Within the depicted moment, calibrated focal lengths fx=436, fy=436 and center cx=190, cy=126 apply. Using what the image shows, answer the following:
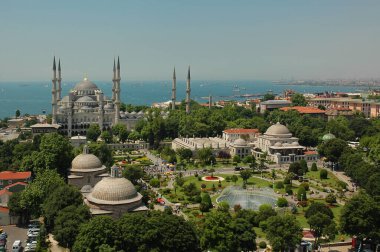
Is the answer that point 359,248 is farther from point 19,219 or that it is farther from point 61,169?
point 61,169

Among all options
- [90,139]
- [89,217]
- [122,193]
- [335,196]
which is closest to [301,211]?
[335,196]

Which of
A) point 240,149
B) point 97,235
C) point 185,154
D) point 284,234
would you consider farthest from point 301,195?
point 240,149

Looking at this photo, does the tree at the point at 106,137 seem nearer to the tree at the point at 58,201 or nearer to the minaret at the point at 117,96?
the minaret at the point at 117,96

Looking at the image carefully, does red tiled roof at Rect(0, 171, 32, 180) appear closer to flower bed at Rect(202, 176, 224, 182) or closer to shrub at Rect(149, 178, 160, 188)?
shrub at Rect(149, 178, 160, 188)

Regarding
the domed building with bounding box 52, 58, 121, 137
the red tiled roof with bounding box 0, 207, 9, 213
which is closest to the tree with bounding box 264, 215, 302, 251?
the red tiled roof with bounding box 0, 207, 9, 213

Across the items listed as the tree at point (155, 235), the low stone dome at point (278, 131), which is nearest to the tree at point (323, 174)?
the low stone dome at point (278, 131)

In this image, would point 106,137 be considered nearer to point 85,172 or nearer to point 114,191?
point 85,172
